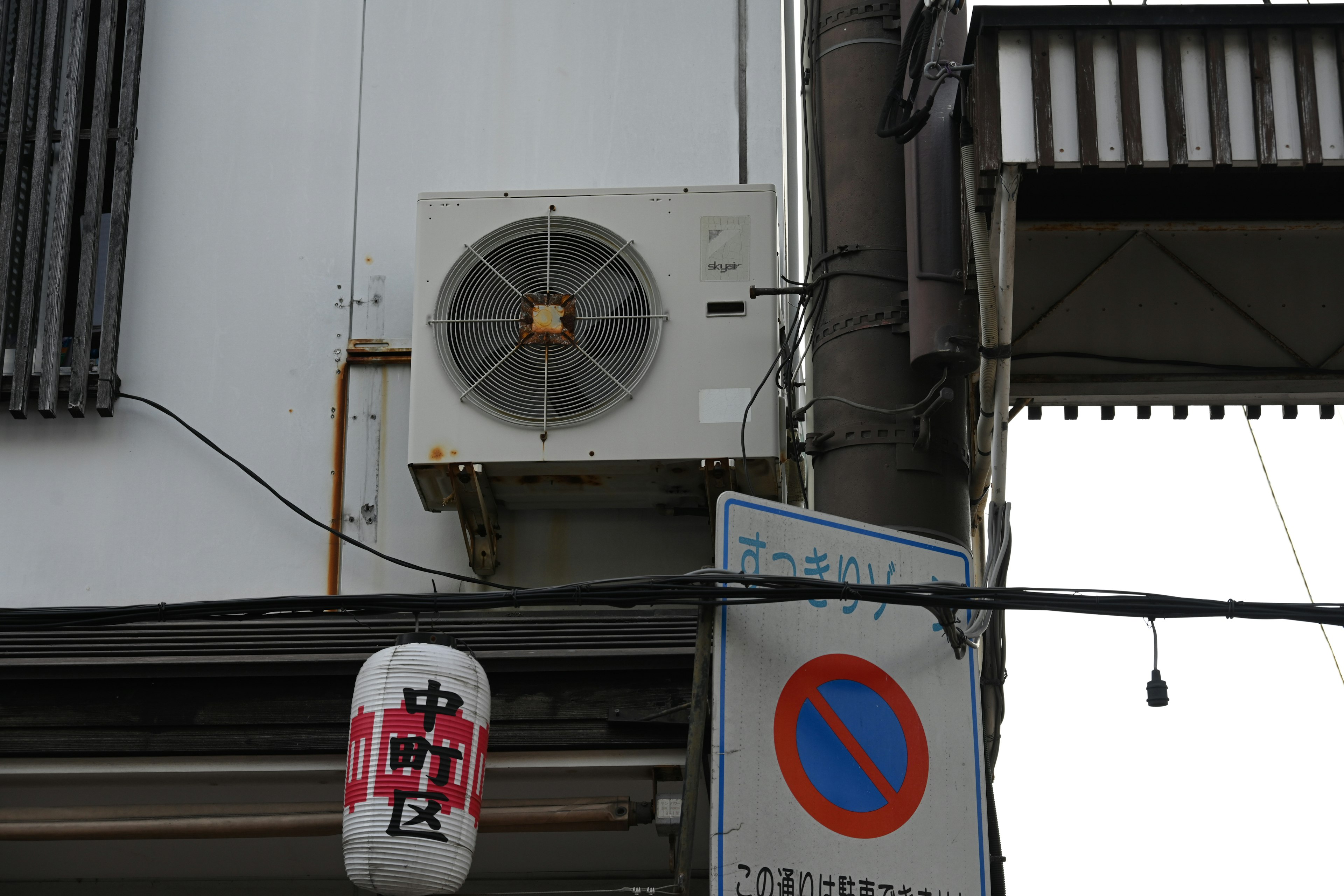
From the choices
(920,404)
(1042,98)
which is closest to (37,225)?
(920,404)

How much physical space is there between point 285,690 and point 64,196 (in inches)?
129

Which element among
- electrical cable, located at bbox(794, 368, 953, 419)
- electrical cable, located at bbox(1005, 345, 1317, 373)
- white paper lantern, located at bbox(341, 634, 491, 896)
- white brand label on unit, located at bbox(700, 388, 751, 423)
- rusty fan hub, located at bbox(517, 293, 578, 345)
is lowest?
white paper lantern, located at bbox(341, 634, 491, 896)

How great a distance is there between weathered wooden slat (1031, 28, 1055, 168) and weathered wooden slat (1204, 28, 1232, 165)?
1.86ft

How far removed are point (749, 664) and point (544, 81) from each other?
469 cm

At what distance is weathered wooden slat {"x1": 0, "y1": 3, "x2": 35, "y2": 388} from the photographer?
711 centimetres

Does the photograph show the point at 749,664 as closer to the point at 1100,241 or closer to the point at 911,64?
the point at 911,64

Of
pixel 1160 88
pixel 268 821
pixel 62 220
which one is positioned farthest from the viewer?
pixel 62 220

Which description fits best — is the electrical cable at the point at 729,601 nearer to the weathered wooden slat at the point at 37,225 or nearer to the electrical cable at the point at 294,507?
the electrical cable at the point at 294,507

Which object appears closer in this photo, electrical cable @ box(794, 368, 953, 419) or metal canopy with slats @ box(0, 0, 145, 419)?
electrical cable @ box(794, 368, 953, 419)

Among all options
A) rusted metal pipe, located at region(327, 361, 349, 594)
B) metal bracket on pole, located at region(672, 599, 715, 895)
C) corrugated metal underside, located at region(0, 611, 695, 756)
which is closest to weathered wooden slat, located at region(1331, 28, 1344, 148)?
metal bracket on pole, located at region(672, 599, 715, 895)

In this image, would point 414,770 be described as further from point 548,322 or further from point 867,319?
point 548,322

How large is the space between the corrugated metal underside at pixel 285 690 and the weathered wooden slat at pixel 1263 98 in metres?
2.80

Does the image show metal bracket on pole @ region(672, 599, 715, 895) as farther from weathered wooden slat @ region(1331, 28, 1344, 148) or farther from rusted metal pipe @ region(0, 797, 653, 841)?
weathered wooden slat @ region(1331, 28, 1344, 148)

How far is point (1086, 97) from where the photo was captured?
16.0 feet
